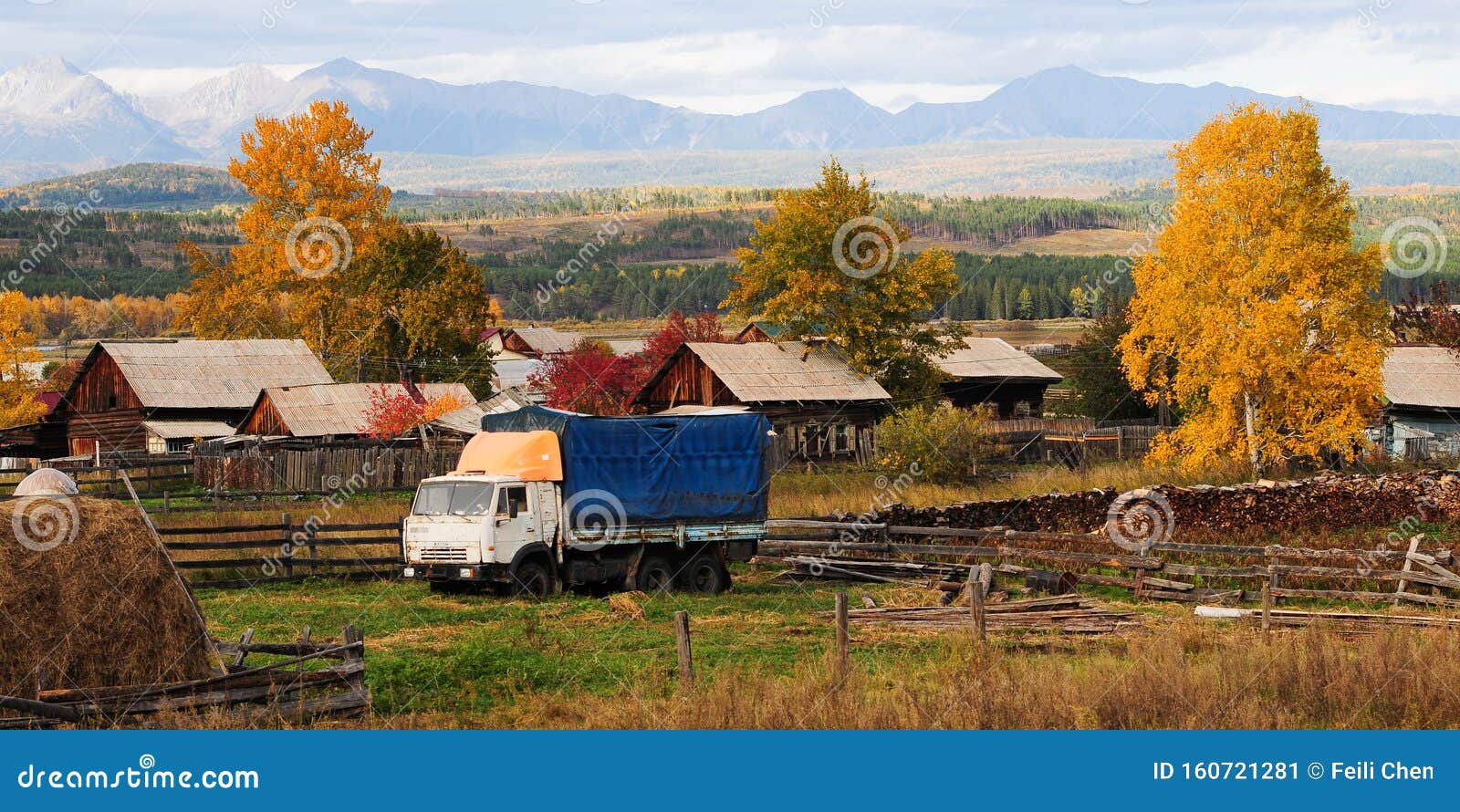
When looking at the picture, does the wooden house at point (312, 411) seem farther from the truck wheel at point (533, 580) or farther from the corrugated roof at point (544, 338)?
the corrugated roof at point (544, 338)

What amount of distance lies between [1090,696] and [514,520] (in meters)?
14.4

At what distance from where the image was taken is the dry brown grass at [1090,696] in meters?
12.9

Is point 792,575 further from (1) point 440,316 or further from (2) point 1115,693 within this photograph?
(1) point 440,316

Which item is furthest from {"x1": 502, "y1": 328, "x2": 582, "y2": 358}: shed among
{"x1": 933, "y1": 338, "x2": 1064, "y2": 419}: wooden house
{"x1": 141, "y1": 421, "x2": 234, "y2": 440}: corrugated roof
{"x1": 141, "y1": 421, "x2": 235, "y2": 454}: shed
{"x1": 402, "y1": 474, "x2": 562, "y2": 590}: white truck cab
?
{"x1": 402, "y1": 474, "x2": 562, "y2": 590}: white truck cab

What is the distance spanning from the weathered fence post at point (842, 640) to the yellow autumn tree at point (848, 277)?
1599 inches

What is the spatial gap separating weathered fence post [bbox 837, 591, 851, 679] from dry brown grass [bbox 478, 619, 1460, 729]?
0.56ft


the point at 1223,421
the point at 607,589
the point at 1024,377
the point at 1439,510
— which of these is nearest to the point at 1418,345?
the point at 1024,377

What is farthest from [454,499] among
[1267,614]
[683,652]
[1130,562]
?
[1267,614]

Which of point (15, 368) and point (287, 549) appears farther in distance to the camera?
point (15, 368)

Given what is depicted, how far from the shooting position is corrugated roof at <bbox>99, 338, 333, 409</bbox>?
5759 cm

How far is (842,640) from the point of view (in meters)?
15.6

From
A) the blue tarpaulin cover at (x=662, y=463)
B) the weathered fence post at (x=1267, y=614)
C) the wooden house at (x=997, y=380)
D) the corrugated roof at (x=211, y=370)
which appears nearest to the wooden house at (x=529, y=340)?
the wooden house at (x=997, y=380)

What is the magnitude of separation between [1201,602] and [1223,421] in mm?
19183

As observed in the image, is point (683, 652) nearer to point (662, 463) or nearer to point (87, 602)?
point (87, 602)
